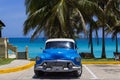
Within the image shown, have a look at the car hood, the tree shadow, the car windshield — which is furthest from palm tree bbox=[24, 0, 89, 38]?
the car hood

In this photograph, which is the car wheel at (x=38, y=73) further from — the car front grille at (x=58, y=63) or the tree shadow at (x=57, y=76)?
the car front grille at (x=58, y=63)

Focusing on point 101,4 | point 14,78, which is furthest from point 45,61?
point 101,4

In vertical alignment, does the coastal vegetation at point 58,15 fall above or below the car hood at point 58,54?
above

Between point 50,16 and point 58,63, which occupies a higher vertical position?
point 50,16

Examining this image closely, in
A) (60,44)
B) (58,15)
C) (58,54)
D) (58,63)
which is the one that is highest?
(58,15)

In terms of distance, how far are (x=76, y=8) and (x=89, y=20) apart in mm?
2574

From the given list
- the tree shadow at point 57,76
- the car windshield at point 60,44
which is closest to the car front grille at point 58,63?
the tree shadow at point 57,76

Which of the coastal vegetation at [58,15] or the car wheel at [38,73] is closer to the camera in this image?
the car wheel at [38,73]

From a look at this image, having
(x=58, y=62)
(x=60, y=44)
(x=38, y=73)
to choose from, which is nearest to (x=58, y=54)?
(x=58, y=62)

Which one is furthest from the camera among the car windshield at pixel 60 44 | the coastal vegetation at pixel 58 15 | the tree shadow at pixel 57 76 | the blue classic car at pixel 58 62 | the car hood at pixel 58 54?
the coastal vegetation at pixel 58 15

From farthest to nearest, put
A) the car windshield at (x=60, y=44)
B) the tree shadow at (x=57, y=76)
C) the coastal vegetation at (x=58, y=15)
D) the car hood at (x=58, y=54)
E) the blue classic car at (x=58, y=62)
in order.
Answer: the coastal vegetation at (x=58, y=15) < the car windshield at (x=60, y=44) < the tree shadow at (x=57, y=76) < the car hood at (x=58, y=54) < the blue classic car at (x=58, y=62)

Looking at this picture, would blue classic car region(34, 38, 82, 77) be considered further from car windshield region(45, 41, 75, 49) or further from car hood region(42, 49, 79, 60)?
car windshield region(45, 41, 75, 49)

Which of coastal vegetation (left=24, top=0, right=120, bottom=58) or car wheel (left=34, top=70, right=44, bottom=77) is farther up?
coastal vegetation (left=24, top=0, right=120, bottom=58)

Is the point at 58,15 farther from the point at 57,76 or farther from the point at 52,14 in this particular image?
the point at 57,76
